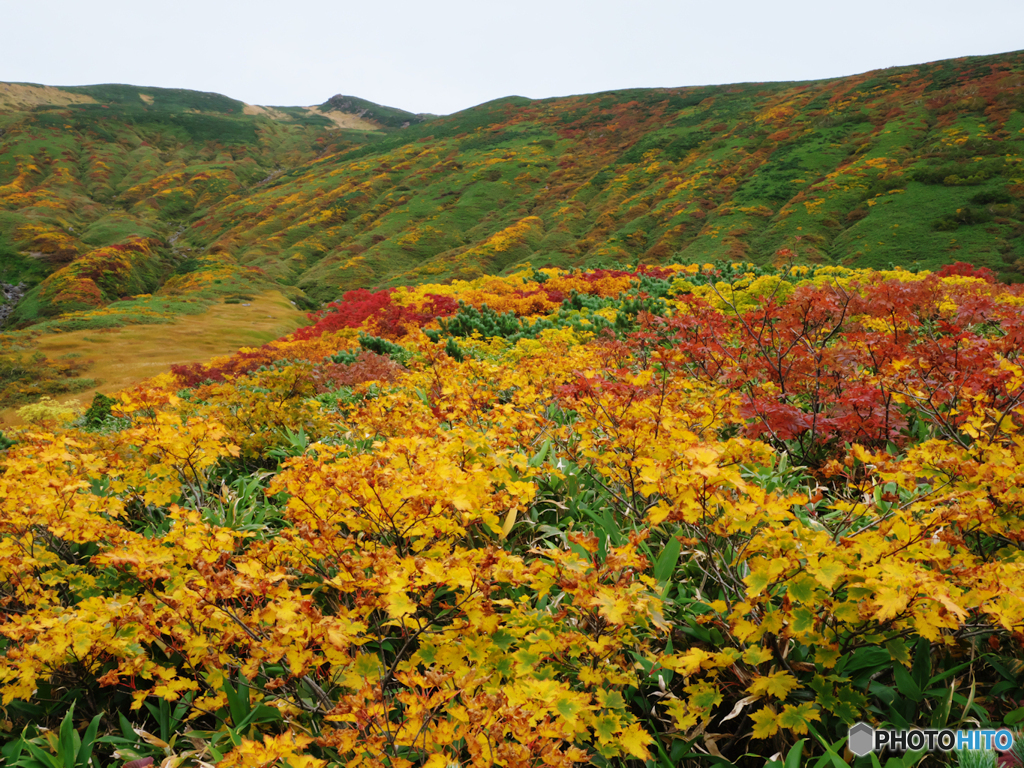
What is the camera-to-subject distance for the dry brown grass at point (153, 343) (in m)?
23.1

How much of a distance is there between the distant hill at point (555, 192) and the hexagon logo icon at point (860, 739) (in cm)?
2178

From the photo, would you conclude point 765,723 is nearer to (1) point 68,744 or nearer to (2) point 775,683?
(2) point 775,683

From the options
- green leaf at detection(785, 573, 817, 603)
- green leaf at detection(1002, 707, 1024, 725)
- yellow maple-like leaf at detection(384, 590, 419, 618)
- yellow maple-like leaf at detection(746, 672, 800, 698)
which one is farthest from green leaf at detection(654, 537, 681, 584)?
yellow maple-like leaf at detection(384, 590, 419, 618)

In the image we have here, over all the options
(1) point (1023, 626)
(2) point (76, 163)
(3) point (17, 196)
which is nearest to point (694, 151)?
(1) point (1023, 626)

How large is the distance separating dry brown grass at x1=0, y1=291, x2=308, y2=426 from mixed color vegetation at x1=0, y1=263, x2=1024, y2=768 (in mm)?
20961

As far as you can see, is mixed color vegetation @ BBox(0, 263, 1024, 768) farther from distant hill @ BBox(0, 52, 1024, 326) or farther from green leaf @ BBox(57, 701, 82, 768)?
distant hill @ BBox(0, 52, 1024, 326)

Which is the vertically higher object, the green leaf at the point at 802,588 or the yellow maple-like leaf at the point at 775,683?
the green leaf at the point at 802,588

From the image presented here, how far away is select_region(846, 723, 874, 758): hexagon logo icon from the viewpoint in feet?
7.54

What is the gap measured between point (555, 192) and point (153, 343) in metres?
46.8

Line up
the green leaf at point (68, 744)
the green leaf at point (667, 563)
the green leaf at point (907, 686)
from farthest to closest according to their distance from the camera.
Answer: the green leaf at point (667, 563), the green leaf at point (68, 744), the green leaf at point (907, 686)

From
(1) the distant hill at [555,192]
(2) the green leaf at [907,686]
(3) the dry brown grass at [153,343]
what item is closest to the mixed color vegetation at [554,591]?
(2) the green leaf at [907,686]

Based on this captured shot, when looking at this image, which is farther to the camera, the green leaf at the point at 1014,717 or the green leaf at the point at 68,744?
the green leaf at the point at 68,744

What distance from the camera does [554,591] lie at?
127 inches

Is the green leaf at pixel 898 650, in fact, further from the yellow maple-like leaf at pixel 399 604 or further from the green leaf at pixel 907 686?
the yellow maple-like leaf at pixel 399 604
